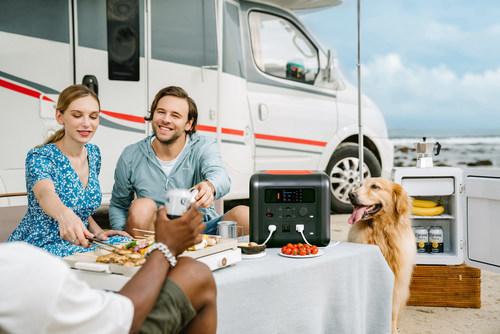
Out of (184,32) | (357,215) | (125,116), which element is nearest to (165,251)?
(357,215)

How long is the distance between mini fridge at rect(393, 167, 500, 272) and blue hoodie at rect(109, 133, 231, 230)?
3.91 ft

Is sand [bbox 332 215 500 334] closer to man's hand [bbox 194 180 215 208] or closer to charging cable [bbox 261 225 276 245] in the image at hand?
charging cable [bbox 261 225 276 245]

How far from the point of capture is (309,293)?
6.57ft

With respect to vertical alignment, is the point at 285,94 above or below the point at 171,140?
above

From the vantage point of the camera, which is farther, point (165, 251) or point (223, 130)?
point (223, 130)

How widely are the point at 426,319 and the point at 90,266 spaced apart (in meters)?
2.07

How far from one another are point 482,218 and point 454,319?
0.57 m

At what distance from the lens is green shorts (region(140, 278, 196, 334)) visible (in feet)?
4.39

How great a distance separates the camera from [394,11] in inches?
1271

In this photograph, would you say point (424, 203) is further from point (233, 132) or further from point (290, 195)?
point (233, 132)

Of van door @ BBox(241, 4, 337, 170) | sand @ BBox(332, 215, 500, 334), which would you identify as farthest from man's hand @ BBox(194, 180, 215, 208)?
van door @ BBox(241, 4, 337, 170)

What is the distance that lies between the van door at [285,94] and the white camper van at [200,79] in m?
0.01

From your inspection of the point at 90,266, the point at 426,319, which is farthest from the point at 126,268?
the point at 426,319

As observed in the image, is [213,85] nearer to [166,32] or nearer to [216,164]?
[166,32]
